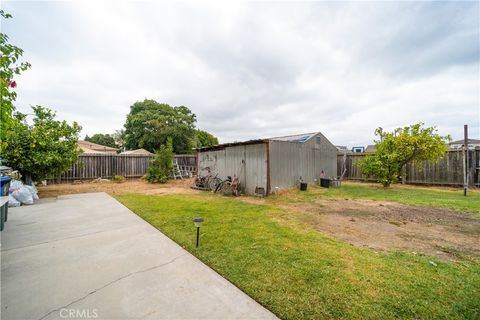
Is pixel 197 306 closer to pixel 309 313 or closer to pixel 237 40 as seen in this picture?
pixel 309 313

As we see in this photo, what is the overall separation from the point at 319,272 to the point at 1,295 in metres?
3.25

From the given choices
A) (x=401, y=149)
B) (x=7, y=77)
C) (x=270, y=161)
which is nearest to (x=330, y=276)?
(x=7, y=77)

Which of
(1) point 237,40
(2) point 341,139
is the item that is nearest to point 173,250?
(1) point 237,40

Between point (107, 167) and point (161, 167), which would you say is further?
point (107, 167)

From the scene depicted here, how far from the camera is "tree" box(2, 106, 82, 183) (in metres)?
6.70

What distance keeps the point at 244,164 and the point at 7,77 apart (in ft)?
23.5

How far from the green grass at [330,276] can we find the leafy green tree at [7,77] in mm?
2569

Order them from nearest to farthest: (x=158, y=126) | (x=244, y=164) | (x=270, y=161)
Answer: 1. (x=270, y=161)
2. (x=244, y=164)
3. (x=158, y=126)

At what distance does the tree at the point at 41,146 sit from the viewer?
670 cm

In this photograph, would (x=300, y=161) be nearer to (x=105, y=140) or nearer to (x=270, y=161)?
(x=270, y=161)

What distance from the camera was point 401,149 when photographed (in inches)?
374

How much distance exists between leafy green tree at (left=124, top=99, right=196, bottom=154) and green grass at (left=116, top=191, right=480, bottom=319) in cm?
1924

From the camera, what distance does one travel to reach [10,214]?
4.86 metres

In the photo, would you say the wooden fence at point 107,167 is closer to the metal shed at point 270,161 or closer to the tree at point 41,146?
the tree at point 41,146
